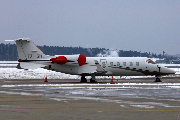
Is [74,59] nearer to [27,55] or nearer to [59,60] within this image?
[59,60]

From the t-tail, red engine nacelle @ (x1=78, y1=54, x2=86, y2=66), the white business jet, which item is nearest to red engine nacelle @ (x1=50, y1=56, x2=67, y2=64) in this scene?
the white business jet

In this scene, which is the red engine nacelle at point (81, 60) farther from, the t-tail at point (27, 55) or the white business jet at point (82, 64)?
the t-tail at point (27, 55)

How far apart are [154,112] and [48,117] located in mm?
3907

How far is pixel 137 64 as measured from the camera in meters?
36.7

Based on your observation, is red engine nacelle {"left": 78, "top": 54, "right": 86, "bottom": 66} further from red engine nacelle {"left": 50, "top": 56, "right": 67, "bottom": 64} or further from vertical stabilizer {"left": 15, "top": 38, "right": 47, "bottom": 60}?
vertical stabilizer {"left": 15, "top": 38, "right": 47, "bottom": 60}

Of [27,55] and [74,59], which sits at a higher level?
[27,55]

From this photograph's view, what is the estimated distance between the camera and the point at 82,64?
116ft

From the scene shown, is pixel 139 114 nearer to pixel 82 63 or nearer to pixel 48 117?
pixel 48 117

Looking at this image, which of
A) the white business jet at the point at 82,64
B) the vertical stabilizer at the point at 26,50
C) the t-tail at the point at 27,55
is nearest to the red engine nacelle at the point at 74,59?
the white business jet at the point at 82,64

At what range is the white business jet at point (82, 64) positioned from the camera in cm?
3444

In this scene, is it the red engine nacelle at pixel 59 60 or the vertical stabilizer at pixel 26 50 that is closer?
the vertical stabilizer at pixel 26 50

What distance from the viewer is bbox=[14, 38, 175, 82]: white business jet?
1356 inches

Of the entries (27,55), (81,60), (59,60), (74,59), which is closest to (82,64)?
(81,60)

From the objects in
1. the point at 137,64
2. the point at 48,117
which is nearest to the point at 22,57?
the point at 137,64
